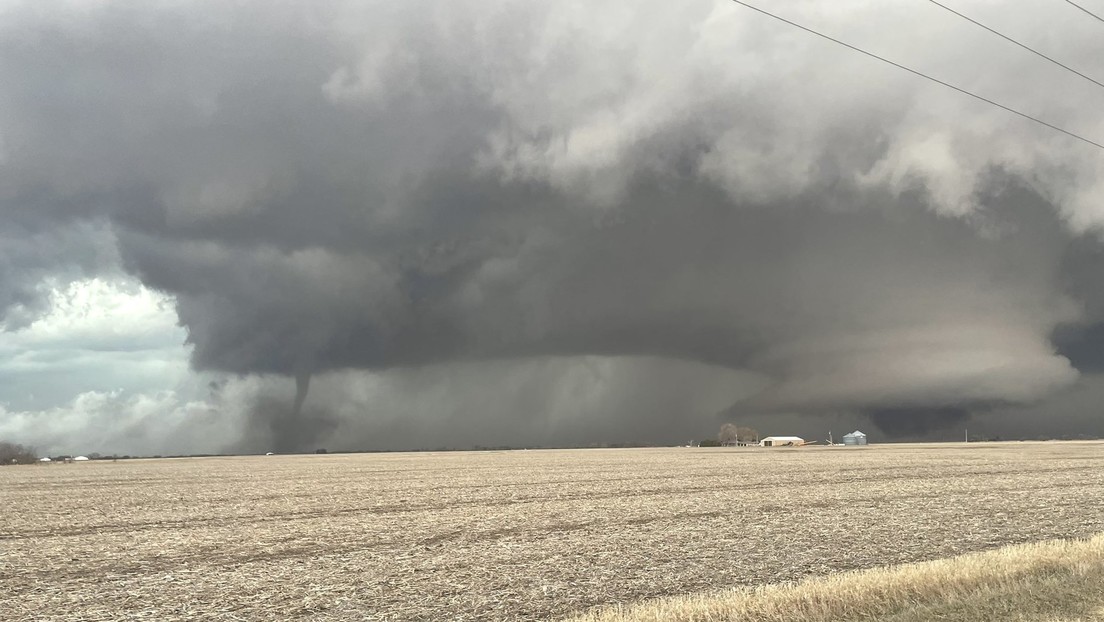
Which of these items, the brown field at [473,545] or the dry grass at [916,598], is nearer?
the dry grass at [916,598]

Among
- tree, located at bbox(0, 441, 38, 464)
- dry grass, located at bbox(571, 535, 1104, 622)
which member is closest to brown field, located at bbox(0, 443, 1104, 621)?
dry grass, located at bbox(571, 535, 1104, 622)

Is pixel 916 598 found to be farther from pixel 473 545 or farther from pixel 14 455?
pixel 14 455

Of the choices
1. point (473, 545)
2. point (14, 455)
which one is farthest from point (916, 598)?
point (14, 455)

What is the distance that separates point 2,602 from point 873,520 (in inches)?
1095

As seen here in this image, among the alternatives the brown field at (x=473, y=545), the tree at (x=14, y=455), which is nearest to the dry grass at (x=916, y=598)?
the brown field at (x=473, y=545)

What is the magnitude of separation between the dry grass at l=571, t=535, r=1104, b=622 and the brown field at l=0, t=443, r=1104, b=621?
1.74 m

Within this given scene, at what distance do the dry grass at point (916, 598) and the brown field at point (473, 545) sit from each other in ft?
5.71

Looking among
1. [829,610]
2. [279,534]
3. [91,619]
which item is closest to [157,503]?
[279,534]

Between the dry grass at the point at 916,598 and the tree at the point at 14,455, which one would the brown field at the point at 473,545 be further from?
the tree at the point at 14,455

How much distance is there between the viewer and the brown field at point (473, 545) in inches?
675

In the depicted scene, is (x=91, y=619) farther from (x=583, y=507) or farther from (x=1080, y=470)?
(x=1080, y=470)

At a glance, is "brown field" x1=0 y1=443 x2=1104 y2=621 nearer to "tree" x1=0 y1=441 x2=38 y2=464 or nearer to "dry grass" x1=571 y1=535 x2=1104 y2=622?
"dry grass" x1=571 y1=535 x2=1104 y2=622

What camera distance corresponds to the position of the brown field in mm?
17141

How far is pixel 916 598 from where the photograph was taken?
15.4 m
